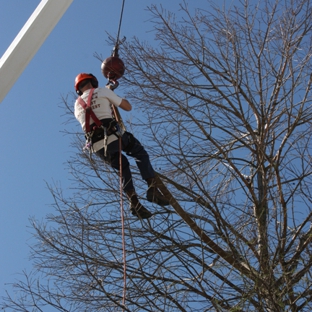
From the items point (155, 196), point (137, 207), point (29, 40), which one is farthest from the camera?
point (155, 196)

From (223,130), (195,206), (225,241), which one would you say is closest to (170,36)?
(223,130)

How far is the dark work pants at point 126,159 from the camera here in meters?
5.89

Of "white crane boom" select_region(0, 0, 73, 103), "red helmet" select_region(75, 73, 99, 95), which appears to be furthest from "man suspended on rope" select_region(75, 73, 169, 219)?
"white crane boom" select_region(0, 0, 73, 103)

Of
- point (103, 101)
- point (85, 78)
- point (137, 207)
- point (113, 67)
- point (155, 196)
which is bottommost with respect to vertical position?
point (137, 207)

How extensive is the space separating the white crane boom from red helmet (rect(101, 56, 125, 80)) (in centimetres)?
258

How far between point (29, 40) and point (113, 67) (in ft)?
9.47

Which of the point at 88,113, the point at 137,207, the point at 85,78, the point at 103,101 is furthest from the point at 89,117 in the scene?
the point at 137,207

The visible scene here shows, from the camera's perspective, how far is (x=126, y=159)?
19.9ft

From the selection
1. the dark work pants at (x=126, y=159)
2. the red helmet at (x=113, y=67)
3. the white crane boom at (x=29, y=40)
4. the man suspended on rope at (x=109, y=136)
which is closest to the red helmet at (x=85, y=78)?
the man suspended on rope at (x=109, y=136)

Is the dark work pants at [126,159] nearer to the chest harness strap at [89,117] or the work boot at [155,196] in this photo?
the work boot at [155,196]

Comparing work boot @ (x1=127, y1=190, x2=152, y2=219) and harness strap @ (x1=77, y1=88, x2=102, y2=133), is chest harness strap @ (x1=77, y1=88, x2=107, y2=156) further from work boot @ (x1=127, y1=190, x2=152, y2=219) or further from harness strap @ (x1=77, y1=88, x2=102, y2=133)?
work boot @ (x1=127, y1=190, x2=152, y2=219)

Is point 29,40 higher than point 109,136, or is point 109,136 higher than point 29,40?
point 109,136

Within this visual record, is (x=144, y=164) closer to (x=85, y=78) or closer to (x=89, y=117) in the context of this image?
(x=89, y=117)

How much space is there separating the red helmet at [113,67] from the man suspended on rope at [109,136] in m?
0.20
